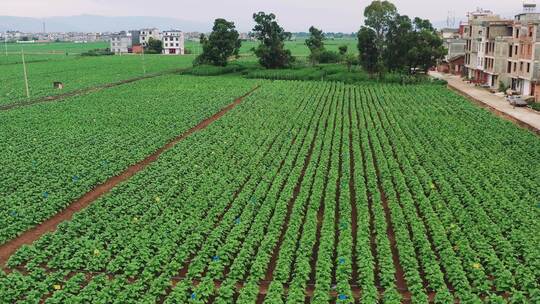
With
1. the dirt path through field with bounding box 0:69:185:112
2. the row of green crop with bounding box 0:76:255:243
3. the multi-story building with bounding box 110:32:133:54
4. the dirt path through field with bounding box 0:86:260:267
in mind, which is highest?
the multi-story building with bounding box 110:32:133:54

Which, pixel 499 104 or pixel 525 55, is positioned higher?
pixel 525 55

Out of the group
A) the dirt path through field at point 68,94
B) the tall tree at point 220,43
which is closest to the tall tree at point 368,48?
the tall tree at point 220,43

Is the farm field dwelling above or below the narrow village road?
below

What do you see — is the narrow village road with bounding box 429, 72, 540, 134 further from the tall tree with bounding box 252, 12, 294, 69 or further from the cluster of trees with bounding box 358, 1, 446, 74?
the tall tree with bounding box 252, 12, 294, 69

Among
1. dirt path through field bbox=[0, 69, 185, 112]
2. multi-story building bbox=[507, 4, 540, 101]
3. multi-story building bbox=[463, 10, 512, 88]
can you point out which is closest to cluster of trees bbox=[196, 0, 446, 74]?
multi-story building bbox=[463, 10, 512, 88]

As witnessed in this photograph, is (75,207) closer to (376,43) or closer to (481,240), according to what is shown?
(481,240)

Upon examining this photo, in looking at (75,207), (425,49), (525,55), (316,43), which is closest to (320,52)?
(316,43)
